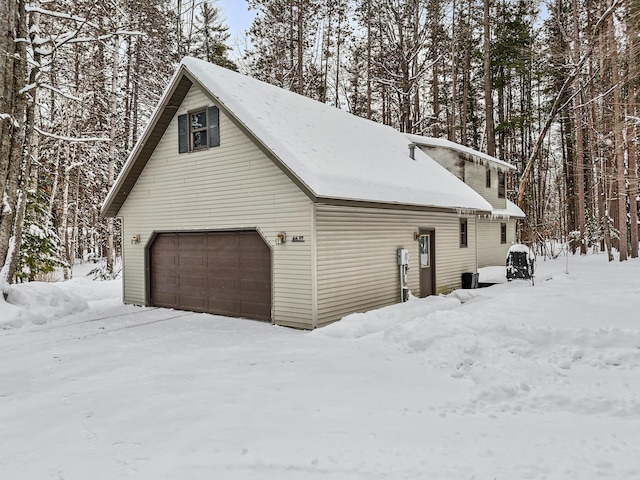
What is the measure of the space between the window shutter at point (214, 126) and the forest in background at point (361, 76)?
4438 millimetres

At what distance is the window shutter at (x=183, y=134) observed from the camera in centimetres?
1048

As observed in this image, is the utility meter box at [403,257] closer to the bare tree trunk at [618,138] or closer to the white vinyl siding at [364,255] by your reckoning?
the white vinyl siding at [364,255]

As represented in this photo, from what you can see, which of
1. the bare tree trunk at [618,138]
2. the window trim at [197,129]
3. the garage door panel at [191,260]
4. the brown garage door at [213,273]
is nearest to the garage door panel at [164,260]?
the brown garage door at [213,273]

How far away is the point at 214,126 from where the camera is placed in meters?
9.88

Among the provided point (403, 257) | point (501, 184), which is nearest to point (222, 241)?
point (403, 257)

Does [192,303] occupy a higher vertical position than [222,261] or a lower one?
lower

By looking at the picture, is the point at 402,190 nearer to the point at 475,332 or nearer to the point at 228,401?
the point at 475,332

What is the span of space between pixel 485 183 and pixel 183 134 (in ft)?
45.9

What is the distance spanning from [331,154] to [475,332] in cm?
520

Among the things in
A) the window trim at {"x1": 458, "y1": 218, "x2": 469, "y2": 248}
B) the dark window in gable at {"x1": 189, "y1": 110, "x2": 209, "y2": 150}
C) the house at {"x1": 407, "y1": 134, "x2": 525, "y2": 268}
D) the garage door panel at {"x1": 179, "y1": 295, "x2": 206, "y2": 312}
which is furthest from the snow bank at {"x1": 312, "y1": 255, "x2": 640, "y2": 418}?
the house at {"x1": 407, "y1": 134, "x2": 525, "y2": 268}

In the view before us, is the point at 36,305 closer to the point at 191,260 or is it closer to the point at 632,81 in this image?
the point at 191,260

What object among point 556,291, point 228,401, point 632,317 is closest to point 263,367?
point 228,401

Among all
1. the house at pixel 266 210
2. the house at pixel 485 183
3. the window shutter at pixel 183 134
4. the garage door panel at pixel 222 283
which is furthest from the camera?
the house at pixel 485 183

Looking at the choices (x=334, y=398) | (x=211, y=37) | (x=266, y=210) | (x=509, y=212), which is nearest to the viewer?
(x=334, y=398)
